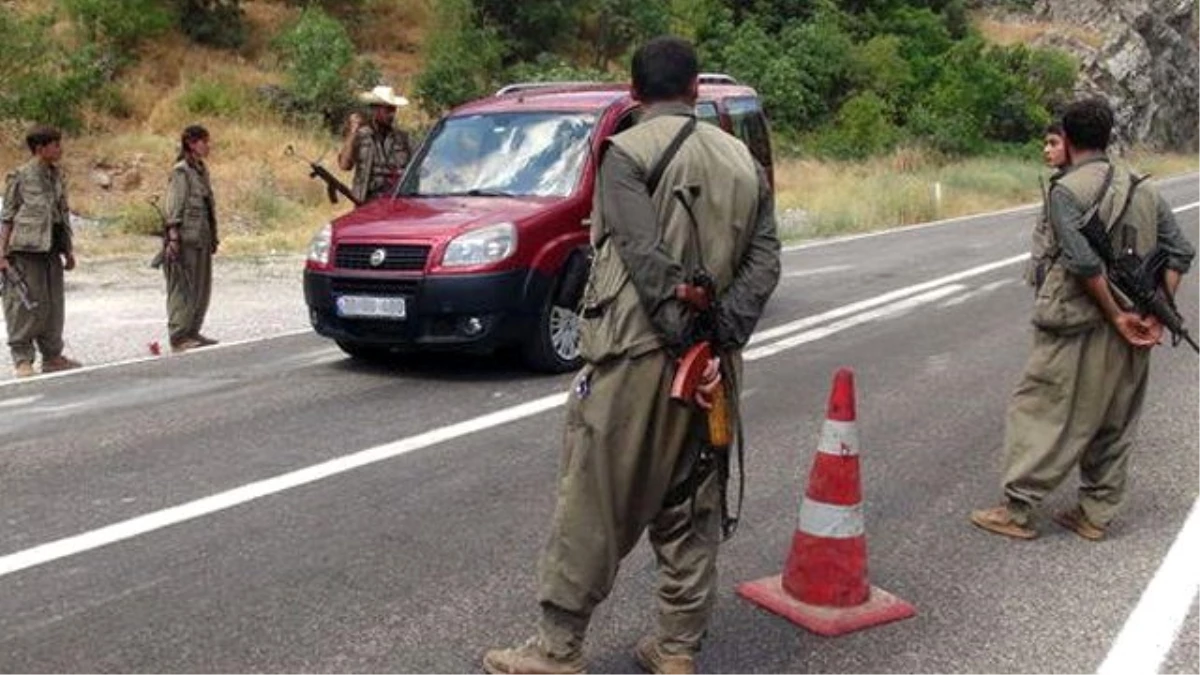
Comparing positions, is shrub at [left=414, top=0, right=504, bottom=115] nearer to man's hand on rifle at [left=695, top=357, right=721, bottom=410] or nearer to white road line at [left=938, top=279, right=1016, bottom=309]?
white road line at [left=938, top=279, right=1016, bottom=309]

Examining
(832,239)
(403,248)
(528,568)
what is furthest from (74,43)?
(528,568)

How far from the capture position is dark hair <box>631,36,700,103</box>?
390 centimetres

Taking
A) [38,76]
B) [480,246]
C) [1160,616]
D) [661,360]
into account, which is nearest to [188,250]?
[480,246]

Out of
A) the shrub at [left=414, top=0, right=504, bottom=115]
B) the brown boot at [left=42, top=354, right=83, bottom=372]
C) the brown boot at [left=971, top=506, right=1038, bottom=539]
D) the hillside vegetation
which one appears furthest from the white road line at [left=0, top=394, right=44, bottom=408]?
the shrub at [left=414, top=0, right=504, bottom=115]

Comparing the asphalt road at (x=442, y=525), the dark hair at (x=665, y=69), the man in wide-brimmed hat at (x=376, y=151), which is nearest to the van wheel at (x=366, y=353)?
the asphalt road at (x=442, y=525)

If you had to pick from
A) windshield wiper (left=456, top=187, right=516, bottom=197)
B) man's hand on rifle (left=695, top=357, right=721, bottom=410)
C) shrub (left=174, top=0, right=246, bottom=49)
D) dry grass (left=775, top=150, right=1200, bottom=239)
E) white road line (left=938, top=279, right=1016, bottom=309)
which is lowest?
dry grass (left=775, top=150, right=1200, bottom=239)

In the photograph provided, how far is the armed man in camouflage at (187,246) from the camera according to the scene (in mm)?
10914

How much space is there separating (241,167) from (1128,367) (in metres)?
22.3

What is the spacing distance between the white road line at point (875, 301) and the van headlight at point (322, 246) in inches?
119

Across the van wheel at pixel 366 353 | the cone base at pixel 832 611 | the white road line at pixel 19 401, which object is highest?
the cone base at pixel 832 611

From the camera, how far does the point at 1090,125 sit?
5531 mm

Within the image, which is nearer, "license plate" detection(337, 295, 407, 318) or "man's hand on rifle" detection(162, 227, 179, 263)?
"license plate" detection(337, 295, 407, 318)

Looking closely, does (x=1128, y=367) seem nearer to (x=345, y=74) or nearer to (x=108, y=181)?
(x=108, y=181)

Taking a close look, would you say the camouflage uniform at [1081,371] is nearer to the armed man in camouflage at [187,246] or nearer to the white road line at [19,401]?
the white road line at [19,401]
